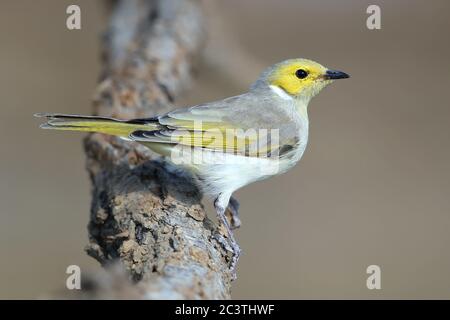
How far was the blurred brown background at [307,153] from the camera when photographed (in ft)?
22.0

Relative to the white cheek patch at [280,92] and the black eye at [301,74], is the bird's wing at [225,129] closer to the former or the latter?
the white cheek patch at [280,92]

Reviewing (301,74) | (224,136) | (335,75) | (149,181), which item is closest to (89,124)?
(149,181)

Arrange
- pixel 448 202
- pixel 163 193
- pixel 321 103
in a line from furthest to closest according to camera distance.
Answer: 1. pixel 321 103
2. pixel 448 202
3. pixel 163 193

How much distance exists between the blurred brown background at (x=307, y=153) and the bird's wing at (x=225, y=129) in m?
0.95

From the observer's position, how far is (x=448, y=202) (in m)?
8.34

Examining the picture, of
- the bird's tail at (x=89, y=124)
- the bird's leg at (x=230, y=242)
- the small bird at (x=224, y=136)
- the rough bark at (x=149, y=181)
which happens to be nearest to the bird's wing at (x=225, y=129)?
the small bird at (x=224, y=136)

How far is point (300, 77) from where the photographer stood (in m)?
4.54

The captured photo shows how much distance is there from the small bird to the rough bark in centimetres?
17

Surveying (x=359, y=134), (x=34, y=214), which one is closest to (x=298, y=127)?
(x=34, y=214)

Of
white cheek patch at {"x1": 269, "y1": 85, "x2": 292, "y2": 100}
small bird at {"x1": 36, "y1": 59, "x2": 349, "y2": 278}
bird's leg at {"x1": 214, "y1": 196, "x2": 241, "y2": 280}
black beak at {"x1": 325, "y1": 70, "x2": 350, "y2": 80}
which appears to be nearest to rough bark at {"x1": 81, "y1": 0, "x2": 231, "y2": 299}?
bird's leg at {"x1": 214, "y1": 196, "x2": 241, "y2": 280}

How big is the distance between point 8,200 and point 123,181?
15.7ft

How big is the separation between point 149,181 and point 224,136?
1.91 ft

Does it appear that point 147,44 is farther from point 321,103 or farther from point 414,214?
point 321,103

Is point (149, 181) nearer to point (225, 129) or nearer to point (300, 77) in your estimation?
point (225, 129)
